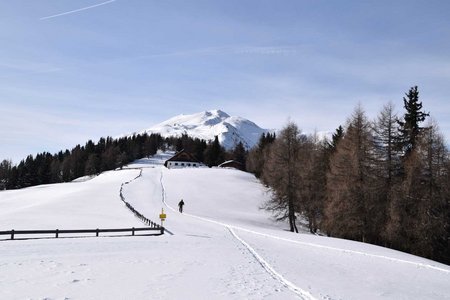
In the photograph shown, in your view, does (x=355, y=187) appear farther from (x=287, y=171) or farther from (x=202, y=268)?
(x=202, y=268)

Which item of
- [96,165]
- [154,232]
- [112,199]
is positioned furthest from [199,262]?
[96,165]

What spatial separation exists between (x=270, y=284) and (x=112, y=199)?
4078 centimetres

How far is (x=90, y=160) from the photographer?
147 m

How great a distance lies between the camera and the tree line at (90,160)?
5226 inches

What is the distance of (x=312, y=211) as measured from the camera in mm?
44344

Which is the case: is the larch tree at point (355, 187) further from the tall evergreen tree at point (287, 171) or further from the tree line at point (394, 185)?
the tall evergreen tree at point (287, 171)

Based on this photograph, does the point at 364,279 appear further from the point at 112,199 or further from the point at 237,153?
the point at 237,153

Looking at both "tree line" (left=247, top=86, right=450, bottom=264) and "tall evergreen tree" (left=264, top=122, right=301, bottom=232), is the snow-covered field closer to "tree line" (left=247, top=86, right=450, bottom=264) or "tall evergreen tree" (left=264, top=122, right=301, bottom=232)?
"tree line" (left=247, top=86, right=450, bottom=264)

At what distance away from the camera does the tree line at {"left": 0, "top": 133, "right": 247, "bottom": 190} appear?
13275cm

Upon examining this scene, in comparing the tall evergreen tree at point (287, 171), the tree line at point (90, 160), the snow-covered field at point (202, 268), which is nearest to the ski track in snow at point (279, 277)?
the snow-covered field at point (202, 268)

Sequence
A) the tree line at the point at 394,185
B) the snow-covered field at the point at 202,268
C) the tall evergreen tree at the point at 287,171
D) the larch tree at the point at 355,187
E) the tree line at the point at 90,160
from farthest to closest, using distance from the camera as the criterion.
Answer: the tree line at the point at 90,160 < the tall evergreen tree at the point at 287,171 < the larch tree at the point at 355,187 < the tree line at the point at 394,185 < the snow-covered field at the point at 202,268

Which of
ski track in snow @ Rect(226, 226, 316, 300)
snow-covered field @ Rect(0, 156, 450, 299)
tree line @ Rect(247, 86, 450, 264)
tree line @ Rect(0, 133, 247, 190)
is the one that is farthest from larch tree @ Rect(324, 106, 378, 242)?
tree line @ Rect(0, 133, 247, 190)

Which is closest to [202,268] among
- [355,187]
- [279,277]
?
[279,277]

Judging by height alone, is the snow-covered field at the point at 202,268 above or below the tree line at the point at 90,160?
below
